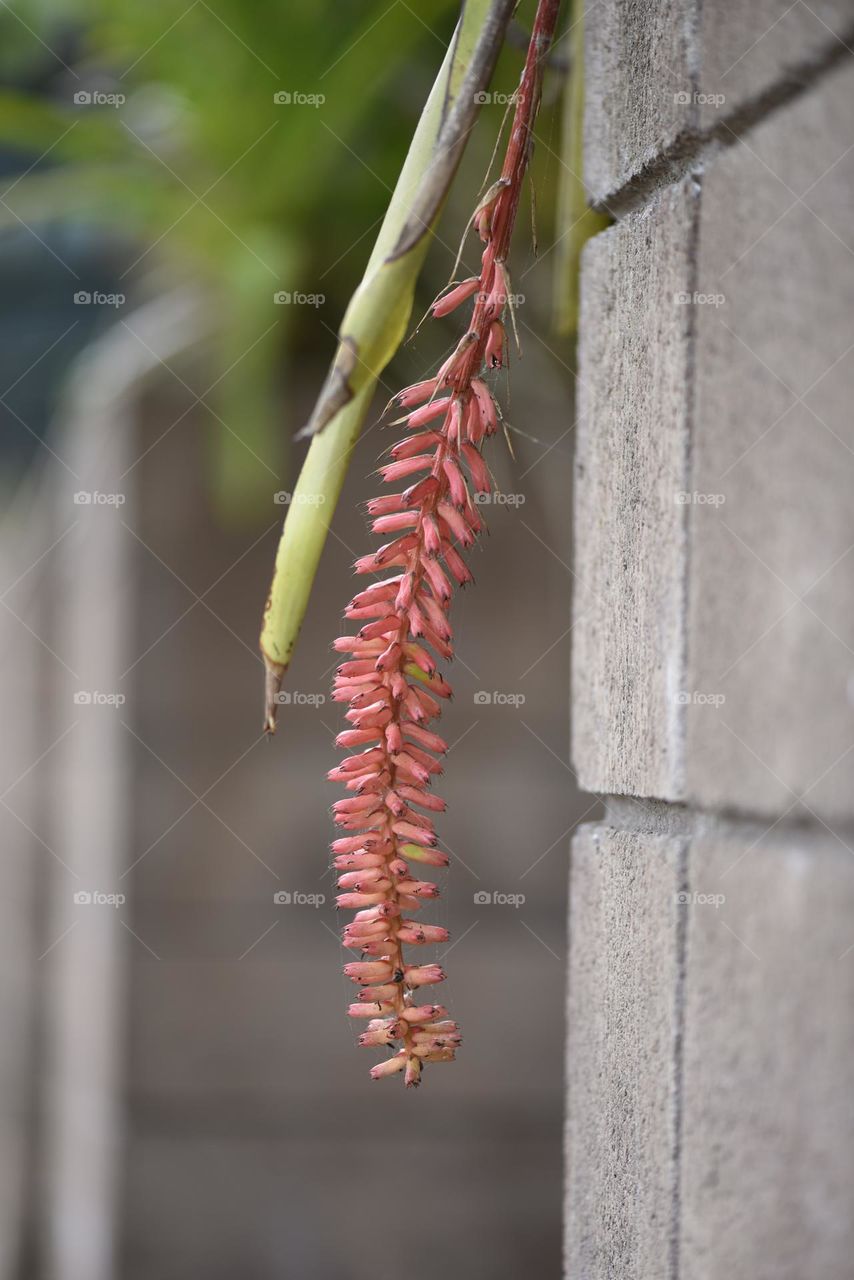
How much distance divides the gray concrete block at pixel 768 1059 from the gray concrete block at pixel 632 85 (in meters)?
0.18

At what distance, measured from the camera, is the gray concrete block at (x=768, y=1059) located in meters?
0.25

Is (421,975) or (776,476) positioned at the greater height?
(776,476)

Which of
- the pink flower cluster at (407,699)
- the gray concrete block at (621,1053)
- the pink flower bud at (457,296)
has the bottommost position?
the gray concrete block at (621,1053)

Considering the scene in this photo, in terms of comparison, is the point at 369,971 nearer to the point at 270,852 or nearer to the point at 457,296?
the point at 457,296

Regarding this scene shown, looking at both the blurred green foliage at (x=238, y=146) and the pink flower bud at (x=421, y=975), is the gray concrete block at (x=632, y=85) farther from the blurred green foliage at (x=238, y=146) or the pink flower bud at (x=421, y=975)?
the blurred green foliage at (x=238, y=146)

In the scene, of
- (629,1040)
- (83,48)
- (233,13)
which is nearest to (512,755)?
(233,13)

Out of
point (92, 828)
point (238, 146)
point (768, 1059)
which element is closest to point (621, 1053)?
point (768, 1059)

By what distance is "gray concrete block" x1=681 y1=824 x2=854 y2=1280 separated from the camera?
0.25 meters

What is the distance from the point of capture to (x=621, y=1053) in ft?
1.08

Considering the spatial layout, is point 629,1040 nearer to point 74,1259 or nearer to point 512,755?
point 512,755

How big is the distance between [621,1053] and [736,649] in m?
0.12

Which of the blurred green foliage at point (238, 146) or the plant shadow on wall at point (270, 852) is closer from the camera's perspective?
the blurred green foliage at point (238, 146)

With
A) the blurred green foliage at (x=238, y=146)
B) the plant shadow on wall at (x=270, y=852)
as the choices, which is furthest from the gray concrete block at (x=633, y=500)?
the plant shadow on wall at (x=270, y=852)

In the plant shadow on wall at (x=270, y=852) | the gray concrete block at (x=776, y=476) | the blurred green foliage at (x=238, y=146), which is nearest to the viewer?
the gray concrete block at (x=776, y=476)
